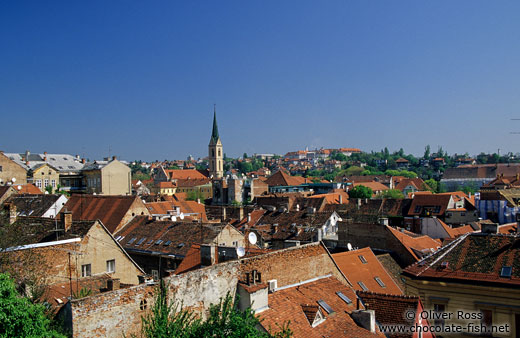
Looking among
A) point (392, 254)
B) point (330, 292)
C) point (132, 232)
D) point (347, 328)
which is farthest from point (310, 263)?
point (132, 232)

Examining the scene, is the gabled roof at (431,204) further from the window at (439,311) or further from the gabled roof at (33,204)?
the gabled roof at (33,204)

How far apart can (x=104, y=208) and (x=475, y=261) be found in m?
29.8

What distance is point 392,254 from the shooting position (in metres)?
30.8

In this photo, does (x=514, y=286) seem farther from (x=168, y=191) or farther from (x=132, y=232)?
(x=168, y=191)

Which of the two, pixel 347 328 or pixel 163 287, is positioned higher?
pixel 163 287

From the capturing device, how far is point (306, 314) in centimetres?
1448

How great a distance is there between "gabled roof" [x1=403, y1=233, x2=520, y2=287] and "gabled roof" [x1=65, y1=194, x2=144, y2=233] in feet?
80.2

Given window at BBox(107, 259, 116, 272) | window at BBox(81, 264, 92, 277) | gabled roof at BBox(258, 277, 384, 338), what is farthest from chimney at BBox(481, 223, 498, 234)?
window at BBox(81, 264, 92, 277)

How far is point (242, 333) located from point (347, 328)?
190 inches

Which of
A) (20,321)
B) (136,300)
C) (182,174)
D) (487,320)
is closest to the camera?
(20,321)

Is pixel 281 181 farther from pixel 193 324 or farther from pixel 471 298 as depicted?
pixel 193 324

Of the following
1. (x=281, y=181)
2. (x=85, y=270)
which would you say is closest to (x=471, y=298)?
(x=85, y=270)

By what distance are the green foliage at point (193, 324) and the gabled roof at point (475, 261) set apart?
9483mm

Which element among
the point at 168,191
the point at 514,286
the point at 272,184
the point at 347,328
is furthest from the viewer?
the point at 168,191
